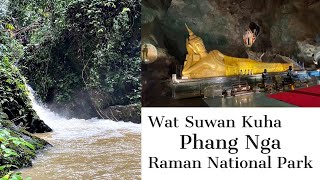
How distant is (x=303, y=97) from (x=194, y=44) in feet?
2.08

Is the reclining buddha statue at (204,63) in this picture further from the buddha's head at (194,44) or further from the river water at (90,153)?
the river water at (90,153)

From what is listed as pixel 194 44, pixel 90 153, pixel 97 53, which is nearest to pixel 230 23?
pixel 194 44

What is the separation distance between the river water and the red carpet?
8.41 feet

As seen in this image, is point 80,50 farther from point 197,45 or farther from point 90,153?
point 197,45

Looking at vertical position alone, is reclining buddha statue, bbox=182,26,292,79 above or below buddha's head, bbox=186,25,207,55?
below

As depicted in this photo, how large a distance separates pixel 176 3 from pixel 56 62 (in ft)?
23.4

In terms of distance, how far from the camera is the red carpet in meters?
2.07

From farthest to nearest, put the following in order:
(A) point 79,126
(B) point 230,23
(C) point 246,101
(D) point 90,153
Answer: (A) point 79,126 < (D) point 90,153 < (B) point 230,23 < (C) point 246,101

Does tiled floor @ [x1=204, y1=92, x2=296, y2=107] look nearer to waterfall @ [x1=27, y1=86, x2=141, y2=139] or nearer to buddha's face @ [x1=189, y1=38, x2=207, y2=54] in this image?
buddha's face @ [x1=189, y1=38, x2=207, y2=54]

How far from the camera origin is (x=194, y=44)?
85.8 inches

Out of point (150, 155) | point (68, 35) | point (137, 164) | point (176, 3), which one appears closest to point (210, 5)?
point (176, 3)

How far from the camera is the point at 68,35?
8.80 m

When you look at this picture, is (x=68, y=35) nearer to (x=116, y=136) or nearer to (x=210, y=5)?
(x=116, y=136)

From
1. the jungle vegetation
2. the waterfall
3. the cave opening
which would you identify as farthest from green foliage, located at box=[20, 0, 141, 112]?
the cave opening
